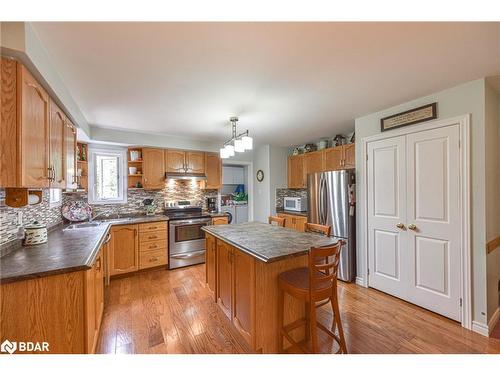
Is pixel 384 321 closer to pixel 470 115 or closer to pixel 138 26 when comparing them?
pixel 470 115

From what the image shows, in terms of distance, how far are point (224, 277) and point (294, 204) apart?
2.61m

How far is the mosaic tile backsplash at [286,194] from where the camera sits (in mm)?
4690

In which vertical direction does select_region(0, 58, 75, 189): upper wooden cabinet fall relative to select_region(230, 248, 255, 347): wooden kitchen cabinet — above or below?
above

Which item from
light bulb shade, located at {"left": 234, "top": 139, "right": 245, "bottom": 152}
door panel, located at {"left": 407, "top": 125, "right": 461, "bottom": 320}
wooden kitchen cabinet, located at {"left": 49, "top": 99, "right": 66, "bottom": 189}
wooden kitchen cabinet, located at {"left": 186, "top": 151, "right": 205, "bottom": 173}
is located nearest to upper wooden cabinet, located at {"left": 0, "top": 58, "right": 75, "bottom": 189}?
wooden kitchen cabinet, located at {"left": 49, "top": 99, "right": 66, "bottom": 189}

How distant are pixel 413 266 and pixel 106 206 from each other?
444cm

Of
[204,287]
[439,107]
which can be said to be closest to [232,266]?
[204,287]

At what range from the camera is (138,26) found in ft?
3.86

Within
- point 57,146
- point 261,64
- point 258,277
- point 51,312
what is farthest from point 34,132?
point 258,277

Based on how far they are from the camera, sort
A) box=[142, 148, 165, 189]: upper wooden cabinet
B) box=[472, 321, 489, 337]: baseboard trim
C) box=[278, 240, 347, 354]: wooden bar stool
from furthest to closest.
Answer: box=[142, 148, 165, 189]: upper wooden cabinet → box=[472, 321, 489, 337]: baseboard trim → box=[278, 240, 347, 354]: wooden bar stool

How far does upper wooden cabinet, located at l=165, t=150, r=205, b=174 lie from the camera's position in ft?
12.6

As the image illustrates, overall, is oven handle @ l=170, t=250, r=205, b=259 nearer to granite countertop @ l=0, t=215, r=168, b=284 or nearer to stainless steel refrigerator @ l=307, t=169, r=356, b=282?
granite countertop @ l=0, t=215, r=168, b=284

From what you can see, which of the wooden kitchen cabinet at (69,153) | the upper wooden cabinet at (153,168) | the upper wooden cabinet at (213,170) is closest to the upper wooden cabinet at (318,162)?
the upper wooden cabinet at (213,170)

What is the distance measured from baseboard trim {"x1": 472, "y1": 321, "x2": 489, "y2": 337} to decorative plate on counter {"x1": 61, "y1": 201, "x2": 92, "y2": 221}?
4.76m

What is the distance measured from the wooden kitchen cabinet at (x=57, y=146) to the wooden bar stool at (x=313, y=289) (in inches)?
77.0
